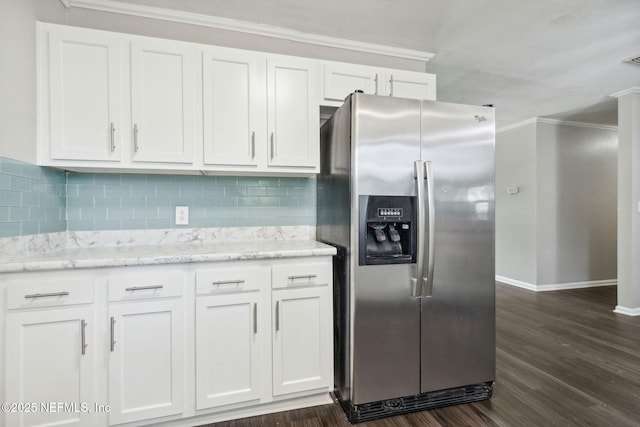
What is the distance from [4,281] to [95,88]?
1.14 meters

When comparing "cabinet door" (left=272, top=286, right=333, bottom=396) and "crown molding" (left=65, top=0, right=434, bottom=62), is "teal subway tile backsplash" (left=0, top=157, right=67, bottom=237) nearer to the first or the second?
"crown molding" (left=65, top=0, right=434, bottom=62)

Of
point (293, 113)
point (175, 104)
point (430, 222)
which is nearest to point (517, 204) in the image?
point (430, 222)

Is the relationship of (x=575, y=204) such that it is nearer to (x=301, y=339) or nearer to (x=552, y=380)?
(x=552, y=380)

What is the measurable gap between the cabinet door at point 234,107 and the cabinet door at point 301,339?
93 centimetres

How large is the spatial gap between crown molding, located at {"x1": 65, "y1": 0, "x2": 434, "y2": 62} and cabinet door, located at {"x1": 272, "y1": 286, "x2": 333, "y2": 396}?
1.92 metres

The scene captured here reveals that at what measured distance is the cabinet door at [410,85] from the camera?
7.93ft

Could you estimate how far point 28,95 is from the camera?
1.69 m

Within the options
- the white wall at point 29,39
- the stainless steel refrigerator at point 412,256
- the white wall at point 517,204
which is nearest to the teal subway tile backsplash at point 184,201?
the white wall at point 29,39

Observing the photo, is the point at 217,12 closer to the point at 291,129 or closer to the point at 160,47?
the point at 160,47

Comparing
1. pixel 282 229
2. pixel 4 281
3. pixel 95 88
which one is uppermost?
pixel 95 88

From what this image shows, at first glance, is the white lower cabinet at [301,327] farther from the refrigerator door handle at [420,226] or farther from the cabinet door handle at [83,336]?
the cabinet door handle at [83,336]

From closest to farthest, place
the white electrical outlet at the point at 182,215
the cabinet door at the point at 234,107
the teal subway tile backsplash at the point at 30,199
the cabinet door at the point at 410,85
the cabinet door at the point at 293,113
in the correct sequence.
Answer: the teal subway tile backsplash at the point at 30,199, the cabinet door at the point at 234,107, the cabinet door at the point at 293,113, the white electrical outlet at the point at 182,215, the cabinet door at the point at 410,85

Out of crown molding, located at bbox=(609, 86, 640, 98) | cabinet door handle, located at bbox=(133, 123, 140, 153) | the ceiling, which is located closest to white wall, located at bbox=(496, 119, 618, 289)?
crown molding, located at bbox=(609, 86, 640, 98)

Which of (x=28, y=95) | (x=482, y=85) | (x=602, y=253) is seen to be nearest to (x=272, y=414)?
(x=28, y=95)
